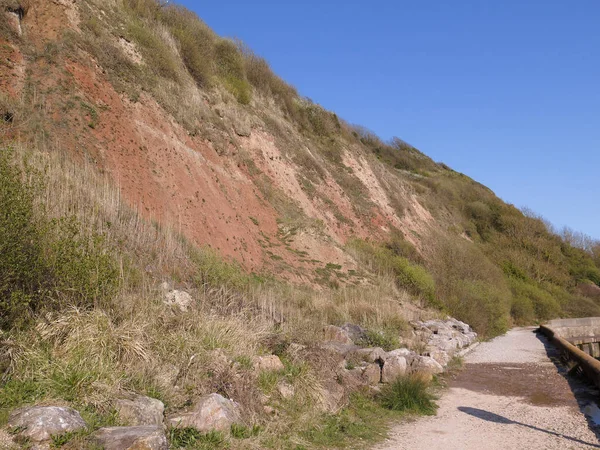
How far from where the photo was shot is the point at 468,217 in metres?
50.4

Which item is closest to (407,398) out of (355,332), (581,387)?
(355,332)

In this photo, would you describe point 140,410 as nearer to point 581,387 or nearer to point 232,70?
point 581,387

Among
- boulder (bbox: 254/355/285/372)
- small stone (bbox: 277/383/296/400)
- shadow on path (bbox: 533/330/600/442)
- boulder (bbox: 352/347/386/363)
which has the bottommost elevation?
shadow on path (bbox: 533/330/600/442)

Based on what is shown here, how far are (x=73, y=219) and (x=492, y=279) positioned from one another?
86.0ft

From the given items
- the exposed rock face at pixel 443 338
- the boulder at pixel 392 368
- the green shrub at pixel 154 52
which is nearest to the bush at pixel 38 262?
the boulder at pixel 392 368

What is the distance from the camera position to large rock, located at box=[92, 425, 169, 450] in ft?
14.3

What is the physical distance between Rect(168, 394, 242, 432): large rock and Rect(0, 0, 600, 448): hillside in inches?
12.3

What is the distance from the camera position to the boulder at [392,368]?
944cm

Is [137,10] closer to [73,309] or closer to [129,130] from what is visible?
[129,130]

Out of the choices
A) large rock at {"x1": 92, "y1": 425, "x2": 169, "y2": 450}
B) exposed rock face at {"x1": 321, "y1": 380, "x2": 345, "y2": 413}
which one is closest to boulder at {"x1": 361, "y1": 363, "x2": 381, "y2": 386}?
exposed rock face at {"x1": 321, "y1": 380, "x2": 345, "y2": 413}

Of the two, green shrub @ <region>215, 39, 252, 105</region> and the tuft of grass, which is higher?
green shrub @ <region>215, 39, 252, 105</region>

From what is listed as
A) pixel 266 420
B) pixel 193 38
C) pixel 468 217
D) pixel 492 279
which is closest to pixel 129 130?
pixel 193 38

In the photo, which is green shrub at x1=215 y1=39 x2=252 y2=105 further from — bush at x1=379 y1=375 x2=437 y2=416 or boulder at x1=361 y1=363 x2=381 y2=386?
bush at x1=379 y1=375 x2=437 y2=416

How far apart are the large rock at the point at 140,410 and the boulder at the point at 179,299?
2988 millimetres
